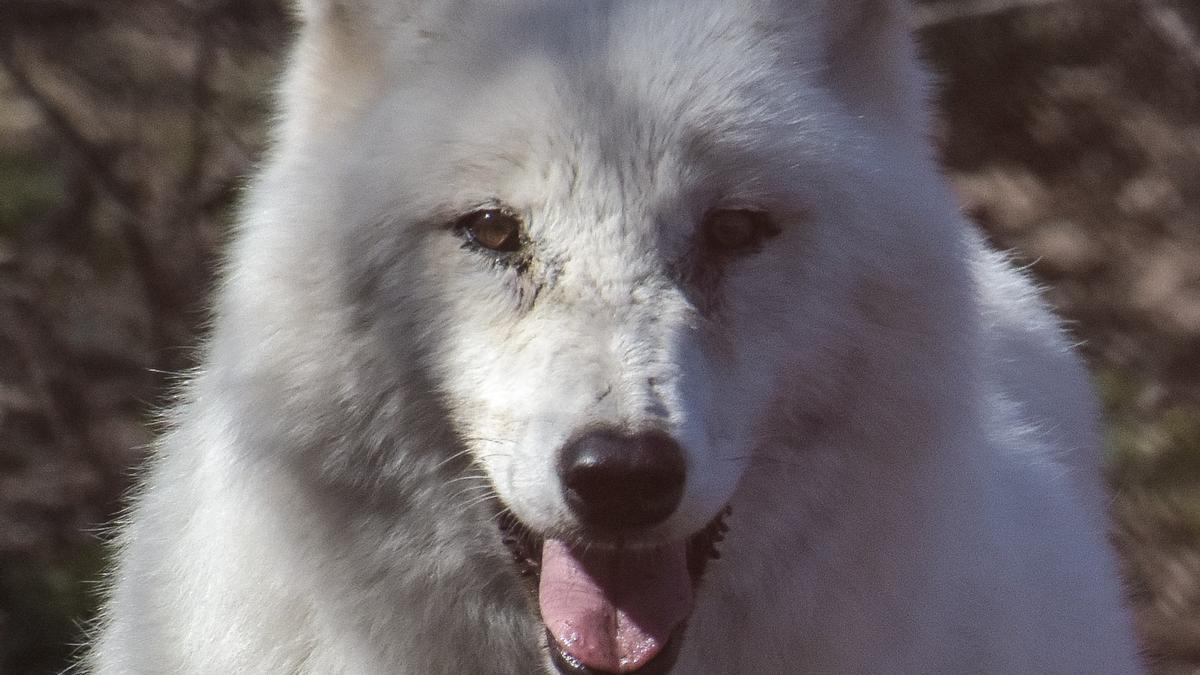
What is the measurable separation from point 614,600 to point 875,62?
3.69ft

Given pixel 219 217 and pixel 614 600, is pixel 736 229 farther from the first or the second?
pixel 219 217

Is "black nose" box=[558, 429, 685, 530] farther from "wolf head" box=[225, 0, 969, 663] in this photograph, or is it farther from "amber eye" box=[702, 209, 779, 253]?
"amber eye" box=[702, 209, 779, 253]

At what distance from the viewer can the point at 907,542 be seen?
2.70 metres

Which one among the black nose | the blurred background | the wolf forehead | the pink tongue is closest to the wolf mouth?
the pink tongue

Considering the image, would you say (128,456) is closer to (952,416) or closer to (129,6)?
(129,6)

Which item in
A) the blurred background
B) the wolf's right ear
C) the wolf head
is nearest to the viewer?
the wolf head

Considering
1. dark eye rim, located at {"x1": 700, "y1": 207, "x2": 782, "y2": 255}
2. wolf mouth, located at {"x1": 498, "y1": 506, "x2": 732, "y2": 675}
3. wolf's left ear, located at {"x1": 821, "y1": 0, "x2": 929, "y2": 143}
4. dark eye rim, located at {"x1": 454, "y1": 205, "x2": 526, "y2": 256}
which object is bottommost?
wolf mouth, located at {"x1": 498, "y1": 506, "x2": 732, "y2": 675}

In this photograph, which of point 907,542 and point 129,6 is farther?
point 129,6

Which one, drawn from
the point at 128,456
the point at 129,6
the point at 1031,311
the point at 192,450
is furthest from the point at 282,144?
the point at 129,6

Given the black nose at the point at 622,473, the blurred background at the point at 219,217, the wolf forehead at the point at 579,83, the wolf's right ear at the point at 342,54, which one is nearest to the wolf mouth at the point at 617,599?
the black nose at the point at 622,473

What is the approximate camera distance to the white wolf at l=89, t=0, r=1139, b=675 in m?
2.40

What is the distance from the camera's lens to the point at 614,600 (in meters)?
2.44

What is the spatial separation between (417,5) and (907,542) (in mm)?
1285

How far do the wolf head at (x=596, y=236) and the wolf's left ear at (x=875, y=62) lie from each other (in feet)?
0.21
